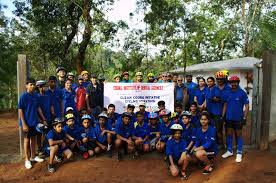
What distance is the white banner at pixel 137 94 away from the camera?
29.2ft

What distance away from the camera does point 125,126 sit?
7691mm

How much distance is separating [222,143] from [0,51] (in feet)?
43.4

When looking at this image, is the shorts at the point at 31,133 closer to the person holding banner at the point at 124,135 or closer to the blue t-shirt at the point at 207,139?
the person holding banner at the point at 124,135

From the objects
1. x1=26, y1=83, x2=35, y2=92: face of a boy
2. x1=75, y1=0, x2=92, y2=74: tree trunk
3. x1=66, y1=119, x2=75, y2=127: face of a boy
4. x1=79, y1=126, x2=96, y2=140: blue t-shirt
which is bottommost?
x1=79, y1=126, x2=96, y2=140: blue t-shirt

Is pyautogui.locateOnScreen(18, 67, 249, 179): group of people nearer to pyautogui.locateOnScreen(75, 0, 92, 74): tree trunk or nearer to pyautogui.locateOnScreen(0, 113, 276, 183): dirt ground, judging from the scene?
pyautogui.locateOnScreen(0, 113, 276, 183): dirt ground

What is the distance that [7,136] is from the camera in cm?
1109

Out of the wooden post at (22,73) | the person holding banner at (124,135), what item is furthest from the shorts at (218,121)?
the wooden post at (22,73)

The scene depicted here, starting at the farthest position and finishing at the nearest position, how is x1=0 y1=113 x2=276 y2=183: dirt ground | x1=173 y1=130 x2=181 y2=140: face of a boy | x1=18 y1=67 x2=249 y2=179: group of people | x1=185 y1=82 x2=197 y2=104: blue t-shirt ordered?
1. x1=185 y1=82 x2=197 y2=104: blue t-shirt
2. x1=18 y1=67 x2=249 y2=179: group of people
3. x1=173 y1=130 x2=181 y2=140: face of a boy
4. x1=0 y1=113 x2=276 y2=183: dirt ground

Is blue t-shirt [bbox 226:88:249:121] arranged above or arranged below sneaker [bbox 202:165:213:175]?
above

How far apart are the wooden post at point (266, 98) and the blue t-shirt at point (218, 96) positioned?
108 cm

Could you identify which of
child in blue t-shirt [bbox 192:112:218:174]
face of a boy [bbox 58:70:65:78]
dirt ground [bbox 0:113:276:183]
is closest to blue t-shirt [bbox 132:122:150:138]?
dirt ground [bbox 0:113:276:183]

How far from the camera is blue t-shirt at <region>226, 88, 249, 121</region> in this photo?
24.4 feet

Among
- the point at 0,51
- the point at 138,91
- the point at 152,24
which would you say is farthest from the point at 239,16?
the point at 138,91

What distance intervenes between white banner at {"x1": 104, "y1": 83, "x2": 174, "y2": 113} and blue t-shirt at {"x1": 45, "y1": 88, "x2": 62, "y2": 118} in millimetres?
A: 1446
